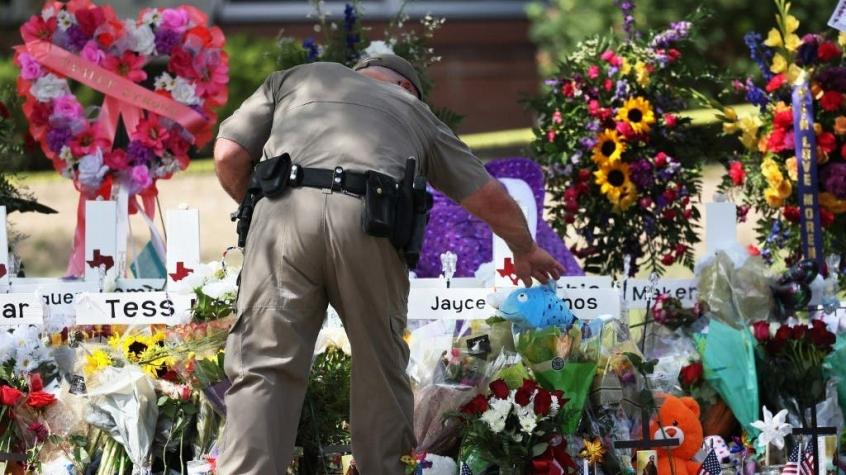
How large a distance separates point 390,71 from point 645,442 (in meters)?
1.40

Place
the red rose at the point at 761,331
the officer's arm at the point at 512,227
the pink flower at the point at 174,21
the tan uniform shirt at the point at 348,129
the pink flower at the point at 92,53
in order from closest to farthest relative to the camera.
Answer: the tan uniform shirt at the point at 348,129 → the officer's arm at the point at 512,227 → the red rose at the point at 761,331 → the pink flower at the point at 92,53 → the pink flower at the point at 174,21

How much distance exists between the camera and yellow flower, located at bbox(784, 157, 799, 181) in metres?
5.57

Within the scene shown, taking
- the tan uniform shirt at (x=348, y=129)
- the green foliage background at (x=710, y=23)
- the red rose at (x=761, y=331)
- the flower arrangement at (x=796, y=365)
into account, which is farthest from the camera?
the green foliage background at (x=710, y=23)

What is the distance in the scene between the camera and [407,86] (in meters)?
4.22

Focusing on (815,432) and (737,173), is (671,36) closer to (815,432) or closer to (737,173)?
(737,173)

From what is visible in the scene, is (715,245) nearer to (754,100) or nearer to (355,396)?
(754,100)

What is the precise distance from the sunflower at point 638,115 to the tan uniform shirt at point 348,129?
2036 mm

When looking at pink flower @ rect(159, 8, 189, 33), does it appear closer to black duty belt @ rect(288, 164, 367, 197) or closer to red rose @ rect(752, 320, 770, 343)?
black duty belt @ rect(288, 164, 367, 197)

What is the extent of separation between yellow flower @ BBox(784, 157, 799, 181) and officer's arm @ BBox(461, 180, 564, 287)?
69.7 inches

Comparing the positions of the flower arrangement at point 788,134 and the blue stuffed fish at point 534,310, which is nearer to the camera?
the blue stuffed fish at point 534,310

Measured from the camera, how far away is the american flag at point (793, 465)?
4215mm

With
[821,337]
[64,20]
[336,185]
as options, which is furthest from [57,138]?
[821,337]

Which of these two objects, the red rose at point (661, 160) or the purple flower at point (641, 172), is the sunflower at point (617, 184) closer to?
the purple flower at point (641, 172)

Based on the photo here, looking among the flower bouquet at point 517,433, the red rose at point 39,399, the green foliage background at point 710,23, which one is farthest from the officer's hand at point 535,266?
the green foliage background at point 710,23
